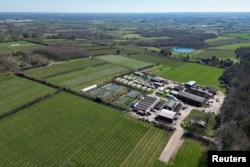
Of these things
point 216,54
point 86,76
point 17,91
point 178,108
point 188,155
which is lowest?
point 188,155

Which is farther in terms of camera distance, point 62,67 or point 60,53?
point 60,53

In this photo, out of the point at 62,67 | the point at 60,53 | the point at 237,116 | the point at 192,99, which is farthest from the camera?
the point at 60,53

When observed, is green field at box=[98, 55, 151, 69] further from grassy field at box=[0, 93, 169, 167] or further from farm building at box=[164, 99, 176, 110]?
grassy field at box=[0, 93, 169, 167]

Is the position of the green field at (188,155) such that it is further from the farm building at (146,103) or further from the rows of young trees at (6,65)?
the rows of young trees at (6,65)

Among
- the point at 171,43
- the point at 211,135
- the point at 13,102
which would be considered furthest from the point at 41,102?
the point at 171,43

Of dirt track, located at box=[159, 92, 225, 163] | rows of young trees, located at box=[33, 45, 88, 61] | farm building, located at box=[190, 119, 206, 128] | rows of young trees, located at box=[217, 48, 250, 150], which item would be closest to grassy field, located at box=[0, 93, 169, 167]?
dirt track, located at box=[159, 92, 225, 163]

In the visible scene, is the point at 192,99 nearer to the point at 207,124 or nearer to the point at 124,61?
the point at 207,124

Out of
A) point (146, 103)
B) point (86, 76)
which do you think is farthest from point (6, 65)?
point (146, 103)
